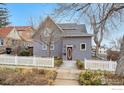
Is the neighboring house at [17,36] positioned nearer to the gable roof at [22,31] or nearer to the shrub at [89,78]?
the gable roof at [22,31]

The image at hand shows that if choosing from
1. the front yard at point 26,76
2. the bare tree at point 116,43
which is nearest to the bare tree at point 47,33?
the front yard at point 26,76

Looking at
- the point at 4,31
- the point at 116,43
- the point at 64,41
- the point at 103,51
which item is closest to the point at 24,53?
the point at 4,31

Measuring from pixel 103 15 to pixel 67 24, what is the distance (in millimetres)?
411

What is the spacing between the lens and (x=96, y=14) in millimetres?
4816

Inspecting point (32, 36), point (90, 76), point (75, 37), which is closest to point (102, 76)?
point (90, 76)

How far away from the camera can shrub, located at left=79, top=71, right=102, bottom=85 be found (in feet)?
15.7

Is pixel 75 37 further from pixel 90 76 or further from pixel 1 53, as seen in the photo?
pixel 1 53

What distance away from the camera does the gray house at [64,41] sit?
477 cm

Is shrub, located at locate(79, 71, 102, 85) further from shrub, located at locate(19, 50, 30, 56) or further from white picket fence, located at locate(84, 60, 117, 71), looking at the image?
shrub, located at locate(19, 50, 30, 56)

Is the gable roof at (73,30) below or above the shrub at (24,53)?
above

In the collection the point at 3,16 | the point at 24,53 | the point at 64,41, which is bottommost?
the point at 24,53

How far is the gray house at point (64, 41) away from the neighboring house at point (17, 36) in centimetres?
8

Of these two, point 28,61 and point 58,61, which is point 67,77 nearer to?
point 58,61

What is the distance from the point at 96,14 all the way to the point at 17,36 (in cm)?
91
